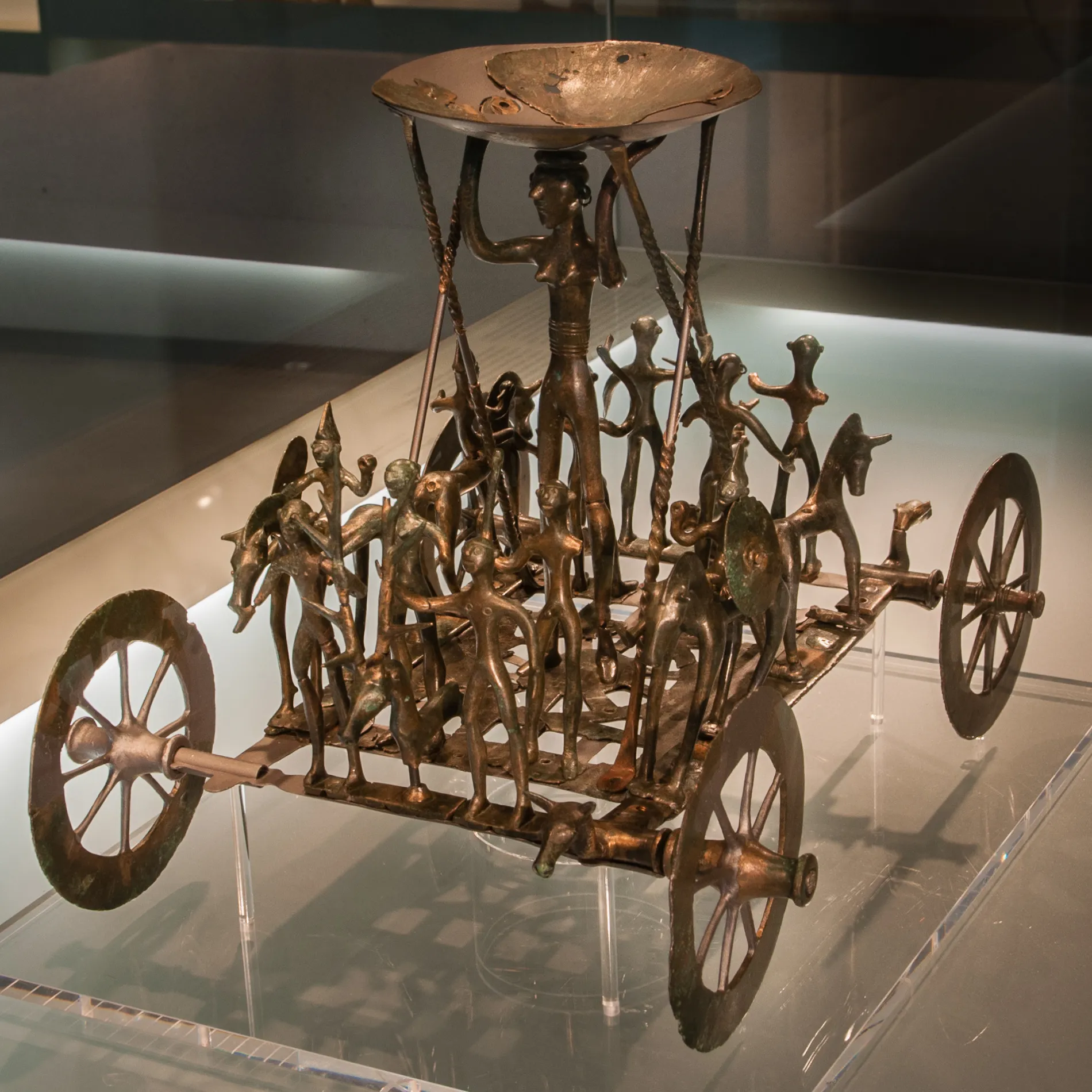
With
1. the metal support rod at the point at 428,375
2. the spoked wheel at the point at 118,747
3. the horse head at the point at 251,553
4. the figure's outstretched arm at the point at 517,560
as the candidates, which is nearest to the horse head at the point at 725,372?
the metal support rod at the point at 428,375

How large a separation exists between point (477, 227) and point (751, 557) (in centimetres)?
70

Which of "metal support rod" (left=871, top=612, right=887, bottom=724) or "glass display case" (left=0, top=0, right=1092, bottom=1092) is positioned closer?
"glass display case" (left=0, top=0, right=1092, bottom=1092)

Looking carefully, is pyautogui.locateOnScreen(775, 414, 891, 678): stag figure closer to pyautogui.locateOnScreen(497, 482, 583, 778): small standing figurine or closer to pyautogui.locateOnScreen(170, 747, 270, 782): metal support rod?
pyautogui.locateOnScreen(497, 482, 583, 778): small standing figurine

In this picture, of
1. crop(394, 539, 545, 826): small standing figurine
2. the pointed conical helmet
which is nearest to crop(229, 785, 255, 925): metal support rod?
crop(394, 539, 545, 826): small standing figurine

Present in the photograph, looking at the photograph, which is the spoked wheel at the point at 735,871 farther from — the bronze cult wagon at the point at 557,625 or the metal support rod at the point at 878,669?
the metal support rod at the point at 878,669

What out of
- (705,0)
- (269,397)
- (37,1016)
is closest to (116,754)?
(37,1016)

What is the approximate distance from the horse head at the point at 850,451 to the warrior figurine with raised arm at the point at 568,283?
0.45 m

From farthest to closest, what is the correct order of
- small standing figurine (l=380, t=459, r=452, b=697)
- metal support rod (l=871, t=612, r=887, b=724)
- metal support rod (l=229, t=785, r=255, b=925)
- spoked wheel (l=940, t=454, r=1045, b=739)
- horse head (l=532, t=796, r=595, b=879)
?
metal support rod (l=871, t=612, r=887, b=724) < spoked wheel (l=940, t=454, r=1045, b=739) < metal support rod (l=229, t=785, r=255, b=925) < small standing figurine (l=380, t=459, r=452, b=697) < horse head (l=532, t=796, r=595, b=879)

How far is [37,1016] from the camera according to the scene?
263 centimetres

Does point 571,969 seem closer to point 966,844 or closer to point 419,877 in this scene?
point 419,877

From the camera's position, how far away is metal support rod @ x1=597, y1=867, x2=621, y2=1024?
2.61m

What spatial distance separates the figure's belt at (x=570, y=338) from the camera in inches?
109

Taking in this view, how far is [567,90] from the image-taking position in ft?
9.02

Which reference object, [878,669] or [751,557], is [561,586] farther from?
[878,669]
